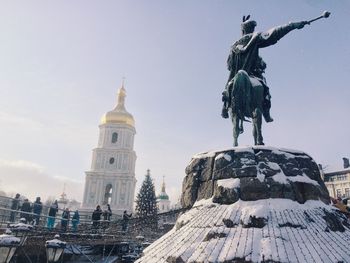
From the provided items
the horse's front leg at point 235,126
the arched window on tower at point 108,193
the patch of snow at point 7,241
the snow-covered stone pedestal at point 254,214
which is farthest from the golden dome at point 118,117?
the patch of snow at point 7,241

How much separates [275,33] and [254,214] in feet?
16.8

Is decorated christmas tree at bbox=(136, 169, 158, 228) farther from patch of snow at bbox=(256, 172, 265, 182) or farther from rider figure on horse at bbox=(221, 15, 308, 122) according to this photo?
patch of snow at bbox=(256, 172, 265, 182)

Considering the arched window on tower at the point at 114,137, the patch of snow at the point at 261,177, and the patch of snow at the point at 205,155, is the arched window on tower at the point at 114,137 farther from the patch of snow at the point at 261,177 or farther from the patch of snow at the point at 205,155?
the patch of snow at the point at 261,177

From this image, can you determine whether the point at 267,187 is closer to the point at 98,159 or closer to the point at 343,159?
the point at 343,159

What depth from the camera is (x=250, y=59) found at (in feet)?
30.9

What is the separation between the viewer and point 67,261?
41.1 ft

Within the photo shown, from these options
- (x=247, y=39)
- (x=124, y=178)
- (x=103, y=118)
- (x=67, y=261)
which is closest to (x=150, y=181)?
(x=124, y=178)

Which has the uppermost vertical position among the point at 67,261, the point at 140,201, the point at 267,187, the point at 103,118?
the point at 103,118

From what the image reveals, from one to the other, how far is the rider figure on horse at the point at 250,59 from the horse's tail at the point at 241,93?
4 centimetres

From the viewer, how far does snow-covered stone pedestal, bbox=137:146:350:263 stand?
17.1ft

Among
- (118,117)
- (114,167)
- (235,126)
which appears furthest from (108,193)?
(235,126)

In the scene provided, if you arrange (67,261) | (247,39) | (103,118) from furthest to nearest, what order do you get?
(103,118), (67,261), (247,39)

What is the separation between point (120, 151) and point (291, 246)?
4936cm

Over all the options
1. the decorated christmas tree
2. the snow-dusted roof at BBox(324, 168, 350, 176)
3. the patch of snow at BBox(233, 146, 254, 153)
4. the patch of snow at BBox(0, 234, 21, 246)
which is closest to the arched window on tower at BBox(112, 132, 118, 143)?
the decorated christmas tree
